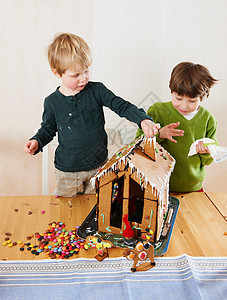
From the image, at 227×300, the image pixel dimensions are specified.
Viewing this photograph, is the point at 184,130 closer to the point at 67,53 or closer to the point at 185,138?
the point at 185,138

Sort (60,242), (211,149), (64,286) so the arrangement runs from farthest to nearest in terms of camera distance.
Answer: (211,149), (60,242), (64,286)

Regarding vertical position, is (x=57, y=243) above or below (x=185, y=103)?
below

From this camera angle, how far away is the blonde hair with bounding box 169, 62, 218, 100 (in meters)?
1.24

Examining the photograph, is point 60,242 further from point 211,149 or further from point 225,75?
point 225,75

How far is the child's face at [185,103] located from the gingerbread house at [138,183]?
0.88 feet

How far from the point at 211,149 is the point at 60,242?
2.13 feet

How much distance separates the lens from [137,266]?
953mm

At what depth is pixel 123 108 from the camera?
1.20 meters

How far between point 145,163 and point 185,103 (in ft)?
1.26

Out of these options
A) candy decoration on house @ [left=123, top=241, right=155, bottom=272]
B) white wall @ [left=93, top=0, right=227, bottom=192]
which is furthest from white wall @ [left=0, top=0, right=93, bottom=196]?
candy decoration on house @ [left=123, top=241, right=155, bottom=272]

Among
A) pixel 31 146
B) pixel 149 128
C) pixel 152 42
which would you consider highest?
pixel 152 42

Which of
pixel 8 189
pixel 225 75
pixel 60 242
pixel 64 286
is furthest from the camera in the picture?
pixel 8 189

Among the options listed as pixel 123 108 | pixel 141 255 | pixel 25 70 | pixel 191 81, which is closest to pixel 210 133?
pixel 191 81

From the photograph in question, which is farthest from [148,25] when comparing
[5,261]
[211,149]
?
[5,261]
